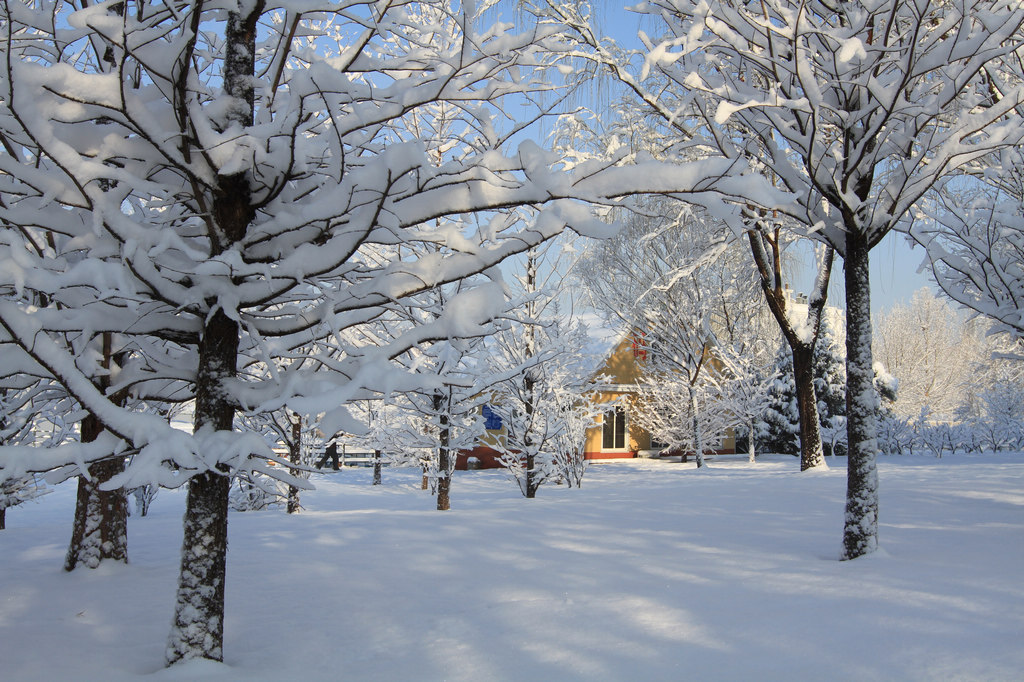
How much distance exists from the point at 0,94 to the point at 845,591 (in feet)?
16.2

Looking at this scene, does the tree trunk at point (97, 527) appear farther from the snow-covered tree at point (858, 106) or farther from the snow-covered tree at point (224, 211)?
the snow-covered tree at point (858, 106)

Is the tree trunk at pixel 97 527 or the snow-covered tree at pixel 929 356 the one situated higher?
the snow-covered tree at pixel 929 356

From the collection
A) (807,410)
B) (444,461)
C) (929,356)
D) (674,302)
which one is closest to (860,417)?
(444,461)

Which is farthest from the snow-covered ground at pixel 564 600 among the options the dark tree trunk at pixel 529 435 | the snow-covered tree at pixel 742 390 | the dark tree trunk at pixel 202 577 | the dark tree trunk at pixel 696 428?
the snow-covered tree at pixel 742 390

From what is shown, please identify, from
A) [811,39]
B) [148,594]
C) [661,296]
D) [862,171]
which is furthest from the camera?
[661,296]

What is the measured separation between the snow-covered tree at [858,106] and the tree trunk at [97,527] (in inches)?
206

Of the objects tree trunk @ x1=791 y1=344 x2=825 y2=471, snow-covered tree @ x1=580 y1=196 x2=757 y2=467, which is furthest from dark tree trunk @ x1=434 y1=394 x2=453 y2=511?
snow-covered tree @ x1=580 y1=196 x2=757 y2=467

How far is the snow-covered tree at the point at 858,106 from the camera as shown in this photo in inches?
170

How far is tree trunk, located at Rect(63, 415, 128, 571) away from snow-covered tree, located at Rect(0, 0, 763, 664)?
2.72m

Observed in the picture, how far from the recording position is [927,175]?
185 inches

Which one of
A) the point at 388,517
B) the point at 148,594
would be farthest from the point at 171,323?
the point at 388,517

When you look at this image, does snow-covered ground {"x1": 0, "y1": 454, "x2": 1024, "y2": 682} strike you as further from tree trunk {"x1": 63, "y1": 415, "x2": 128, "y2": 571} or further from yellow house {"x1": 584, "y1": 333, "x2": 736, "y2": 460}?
yellow house {"x1": 584, "y1": 333, "x2": 736, "y2": 460}

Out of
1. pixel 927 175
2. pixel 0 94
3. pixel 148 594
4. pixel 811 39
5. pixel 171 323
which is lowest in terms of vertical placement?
pixel 148 594

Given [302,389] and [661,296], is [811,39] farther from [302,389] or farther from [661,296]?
[661,296]
